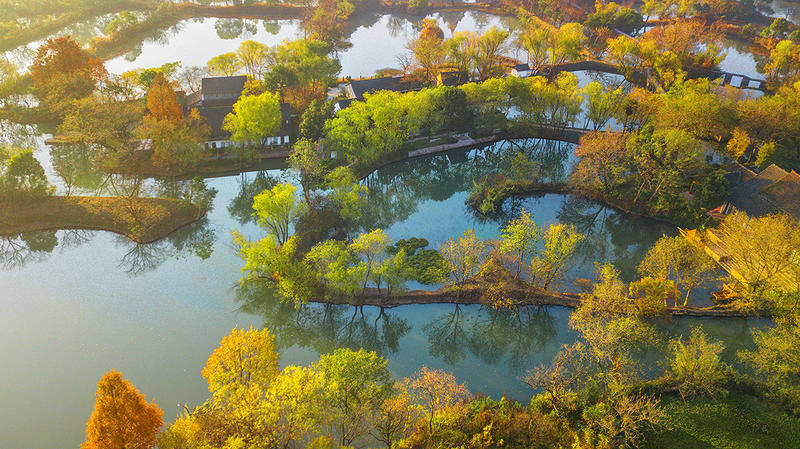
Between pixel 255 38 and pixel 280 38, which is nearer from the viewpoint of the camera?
pixel 255 38

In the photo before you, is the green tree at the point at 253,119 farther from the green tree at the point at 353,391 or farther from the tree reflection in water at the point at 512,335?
the green tree at the point at 353,391

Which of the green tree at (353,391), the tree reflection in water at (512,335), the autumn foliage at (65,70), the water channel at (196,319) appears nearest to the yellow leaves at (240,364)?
the green tree at (353,391)

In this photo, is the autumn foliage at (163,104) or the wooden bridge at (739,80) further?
the wooden bridge at (739,80)

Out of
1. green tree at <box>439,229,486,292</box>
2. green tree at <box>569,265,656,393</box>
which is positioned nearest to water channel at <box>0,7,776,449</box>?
green tree at <box>439,229,486,292</box>

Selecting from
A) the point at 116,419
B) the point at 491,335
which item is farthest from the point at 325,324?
the point at 116,419

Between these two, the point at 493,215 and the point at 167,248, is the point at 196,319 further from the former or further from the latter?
the point at 493,215
